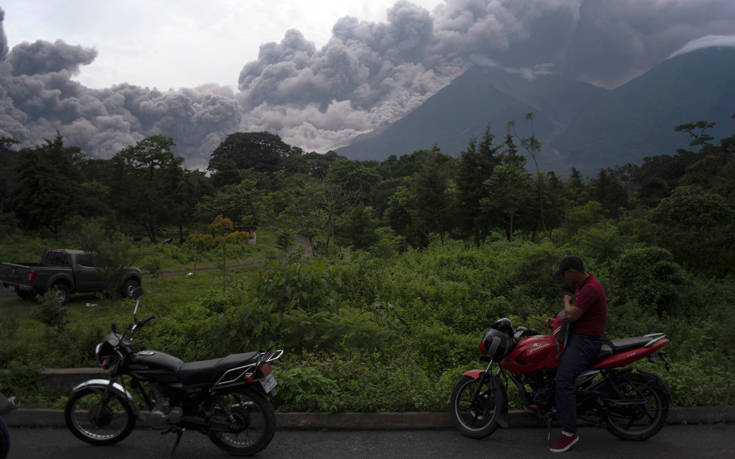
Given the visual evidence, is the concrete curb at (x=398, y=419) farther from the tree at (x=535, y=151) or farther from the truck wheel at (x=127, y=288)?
the tree at (x=535, y=151)

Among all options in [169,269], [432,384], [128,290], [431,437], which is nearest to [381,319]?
[432,384]

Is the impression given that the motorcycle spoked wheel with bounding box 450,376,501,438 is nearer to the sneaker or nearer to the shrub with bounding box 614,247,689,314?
the sneaker

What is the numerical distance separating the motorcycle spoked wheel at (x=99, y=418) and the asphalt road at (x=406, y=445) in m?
0.10

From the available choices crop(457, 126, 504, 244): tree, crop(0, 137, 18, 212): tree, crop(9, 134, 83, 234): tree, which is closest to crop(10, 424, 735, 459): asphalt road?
crop(457, 126, 504, 244): tree

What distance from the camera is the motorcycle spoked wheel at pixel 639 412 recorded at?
12.6ft

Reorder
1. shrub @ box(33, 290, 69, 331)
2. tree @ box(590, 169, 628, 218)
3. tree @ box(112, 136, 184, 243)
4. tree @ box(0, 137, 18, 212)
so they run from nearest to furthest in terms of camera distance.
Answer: shrub @ box(33, 290, 69, 331) < tree @ box(0, 137, 18, 212) < tree @ box(112, 136, 184, 243) < tree @ box(590, 169, 628, 218)

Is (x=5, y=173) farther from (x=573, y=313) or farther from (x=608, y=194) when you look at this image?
(x=608, y=194)

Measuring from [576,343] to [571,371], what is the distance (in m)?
0.25

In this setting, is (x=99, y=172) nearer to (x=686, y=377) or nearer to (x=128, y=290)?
(x=128, y=290)

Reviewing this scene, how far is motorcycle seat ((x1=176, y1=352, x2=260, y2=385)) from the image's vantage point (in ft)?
12.2

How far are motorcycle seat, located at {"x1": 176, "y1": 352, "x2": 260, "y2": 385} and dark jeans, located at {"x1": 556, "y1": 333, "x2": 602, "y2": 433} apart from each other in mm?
2668

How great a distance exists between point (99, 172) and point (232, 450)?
44.5 m

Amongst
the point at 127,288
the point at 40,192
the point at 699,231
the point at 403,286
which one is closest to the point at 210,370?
the point at 403,286

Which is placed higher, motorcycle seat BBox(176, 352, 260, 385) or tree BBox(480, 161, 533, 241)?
tree BBox(480, 161, 533, 241)
